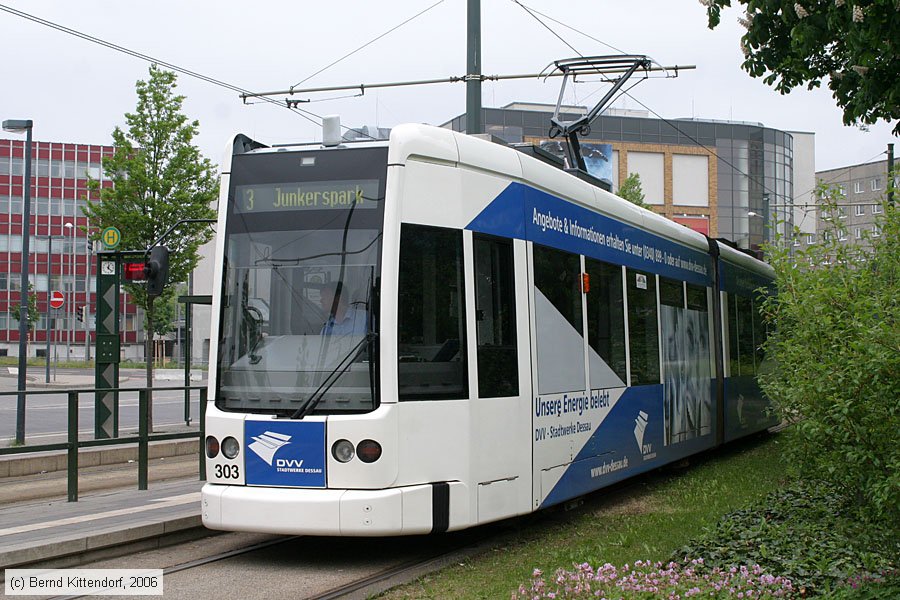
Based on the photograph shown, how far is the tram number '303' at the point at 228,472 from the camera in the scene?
817cm

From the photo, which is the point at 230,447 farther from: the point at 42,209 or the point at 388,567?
the point at 42,209

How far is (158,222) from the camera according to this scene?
73.3ft

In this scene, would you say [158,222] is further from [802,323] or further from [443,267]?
[802,323]

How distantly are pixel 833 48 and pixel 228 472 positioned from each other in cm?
735

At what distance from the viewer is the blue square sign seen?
25.9 feet

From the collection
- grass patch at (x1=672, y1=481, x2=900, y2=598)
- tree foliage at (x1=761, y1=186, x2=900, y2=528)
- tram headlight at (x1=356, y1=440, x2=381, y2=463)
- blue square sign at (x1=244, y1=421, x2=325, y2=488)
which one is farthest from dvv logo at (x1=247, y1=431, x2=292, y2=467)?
tree foliage at (x1=761, y1=186, x2=900, y2=528)

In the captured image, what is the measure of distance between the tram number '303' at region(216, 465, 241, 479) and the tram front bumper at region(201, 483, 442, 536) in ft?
0.38

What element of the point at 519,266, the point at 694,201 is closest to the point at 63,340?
the point at 694,201

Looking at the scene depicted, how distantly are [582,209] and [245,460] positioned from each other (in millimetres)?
4400

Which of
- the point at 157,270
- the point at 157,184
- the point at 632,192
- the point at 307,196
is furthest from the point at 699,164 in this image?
the point at 307,196

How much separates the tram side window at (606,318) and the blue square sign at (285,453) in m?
3.60

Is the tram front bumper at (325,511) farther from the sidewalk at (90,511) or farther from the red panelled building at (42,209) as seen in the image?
the red panelled building at (42,209)

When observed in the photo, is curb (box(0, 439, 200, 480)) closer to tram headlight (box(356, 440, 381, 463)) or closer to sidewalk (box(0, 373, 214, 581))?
sidewalk (box(0, 373, 214, 581))

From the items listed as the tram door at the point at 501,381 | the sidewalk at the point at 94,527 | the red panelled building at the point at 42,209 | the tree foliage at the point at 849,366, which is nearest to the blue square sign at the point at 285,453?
the tram door at the point at 501,381
